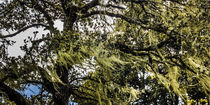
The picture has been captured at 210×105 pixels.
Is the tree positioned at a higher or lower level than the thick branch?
higher

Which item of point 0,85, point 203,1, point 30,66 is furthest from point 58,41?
point 203,1

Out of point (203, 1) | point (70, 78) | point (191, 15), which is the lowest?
point (70, 78)

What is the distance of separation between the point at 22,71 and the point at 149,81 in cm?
603

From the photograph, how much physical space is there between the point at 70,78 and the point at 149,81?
14.8 ft

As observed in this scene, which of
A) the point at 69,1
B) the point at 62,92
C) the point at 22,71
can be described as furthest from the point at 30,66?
the point at 69,1

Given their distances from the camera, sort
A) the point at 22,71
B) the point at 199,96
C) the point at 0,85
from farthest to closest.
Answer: the point at 199,96
the point at 22,71
the point at 0,85

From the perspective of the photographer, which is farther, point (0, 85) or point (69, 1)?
point (69, 1)

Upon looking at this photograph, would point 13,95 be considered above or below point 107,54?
below

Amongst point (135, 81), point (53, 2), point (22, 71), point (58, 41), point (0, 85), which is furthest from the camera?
point (135, 81)

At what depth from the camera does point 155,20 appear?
3826mm

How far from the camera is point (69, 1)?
13.7 ft

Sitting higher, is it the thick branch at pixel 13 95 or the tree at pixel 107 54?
the tree at pixel 107 54

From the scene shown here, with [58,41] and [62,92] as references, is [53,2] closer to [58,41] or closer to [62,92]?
[58,41]

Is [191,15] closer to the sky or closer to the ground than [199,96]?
closer to the sky
